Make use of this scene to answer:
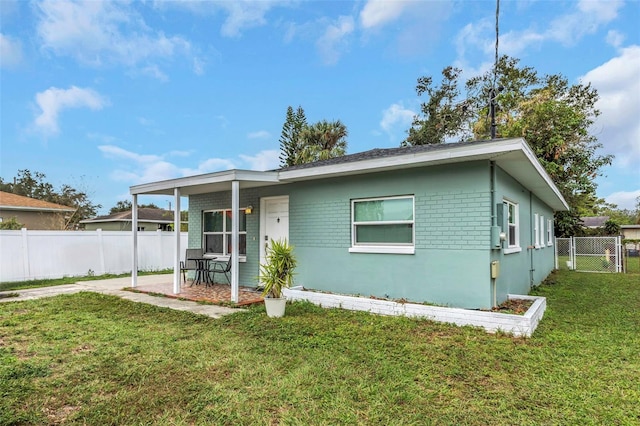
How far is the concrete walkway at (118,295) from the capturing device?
667 centimetres

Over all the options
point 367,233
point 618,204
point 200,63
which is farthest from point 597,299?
point 618,204

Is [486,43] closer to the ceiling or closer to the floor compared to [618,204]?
closer to the ceiling

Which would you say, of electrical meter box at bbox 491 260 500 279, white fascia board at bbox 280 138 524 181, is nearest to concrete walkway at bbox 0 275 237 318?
white fascia board at bbox 280 138 524 181

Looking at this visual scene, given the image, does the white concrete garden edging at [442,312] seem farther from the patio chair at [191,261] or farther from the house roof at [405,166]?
the patio chair at [191,261]

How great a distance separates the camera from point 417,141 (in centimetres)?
2531

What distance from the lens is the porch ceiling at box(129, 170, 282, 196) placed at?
23.5 ft

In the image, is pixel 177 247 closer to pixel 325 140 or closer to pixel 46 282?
pixel 46 282

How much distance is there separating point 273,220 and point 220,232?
80.1 inches

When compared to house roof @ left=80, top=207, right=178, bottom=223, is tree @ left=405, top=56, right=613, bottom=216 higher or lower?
higher

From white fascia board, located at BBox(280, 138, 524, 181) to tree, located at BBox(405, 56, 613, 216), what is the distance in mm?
11839

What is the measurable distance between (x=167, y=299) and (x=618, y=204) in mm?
60599

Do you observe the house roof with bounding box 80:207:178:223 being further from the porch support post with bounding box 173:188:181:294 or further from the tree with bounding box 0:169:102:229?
the porch support post with bounding box 173:188:181:294

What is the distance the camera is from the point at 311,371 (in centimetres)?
371

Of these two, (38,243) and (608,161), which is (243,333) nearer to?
(38,243)
